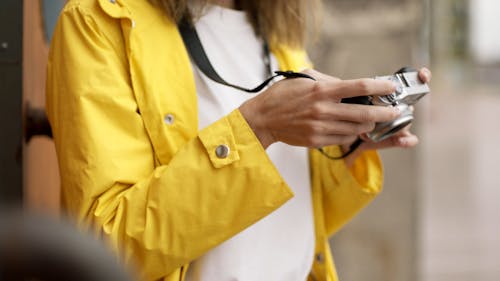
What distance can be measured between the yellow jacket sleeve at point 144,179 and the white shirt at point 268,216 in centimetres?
14

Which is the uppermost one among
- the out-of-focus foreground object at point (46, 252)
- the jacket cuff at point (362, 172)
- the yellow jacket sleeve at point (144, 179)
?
the out-of-focus foreground object at point (46, 252)

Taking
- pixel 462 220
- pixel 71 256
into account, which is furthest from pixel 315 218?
pixel 462 220

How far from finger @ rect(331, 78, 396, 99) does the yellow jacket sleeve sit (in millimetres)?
186

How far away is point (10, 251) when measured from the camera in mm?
713

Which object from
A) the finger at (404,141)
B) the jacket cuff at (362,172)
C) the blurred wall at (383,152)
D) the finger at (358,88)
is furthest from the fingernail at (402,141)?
the blurred wall at (383,152)

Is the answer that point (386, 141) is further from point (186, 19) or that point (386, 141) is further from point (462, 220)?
point (462, 220)

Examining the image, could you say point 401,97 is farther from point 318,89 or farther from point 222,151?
point 222,151

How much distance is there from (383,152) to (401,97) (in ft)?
7.27

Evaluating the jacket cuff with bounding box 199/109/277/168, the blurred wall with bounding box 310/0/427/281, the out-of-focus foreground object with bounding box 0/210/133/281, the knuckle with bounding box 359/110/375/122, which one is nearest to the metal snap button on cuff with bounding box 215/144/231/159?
the jacket cuff with bounding box 199/109/277/168

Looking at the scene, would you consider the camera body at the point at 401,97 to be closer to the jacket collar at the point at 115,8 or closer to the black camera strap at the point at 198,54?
the black camera strap at the point at 198,54

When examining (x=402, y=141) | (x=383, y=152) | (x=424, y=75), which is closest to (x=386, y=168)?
(x=383, y=152)

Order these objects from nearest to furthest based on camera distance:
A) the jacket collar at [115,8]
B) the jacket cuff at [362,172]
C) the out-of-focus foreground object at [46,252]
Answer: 1. the out-of-focus foreground object at [46,252]
2. the jacket collar at [115,8]
3. the jacket cuff at [362,172]

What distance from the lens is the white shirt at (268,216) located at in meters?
1.79

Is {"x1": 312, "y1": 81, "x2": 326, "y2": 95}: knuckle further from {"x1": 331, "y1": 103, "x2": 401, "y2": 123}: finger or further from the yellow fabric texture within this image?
the yellow fabric texture
